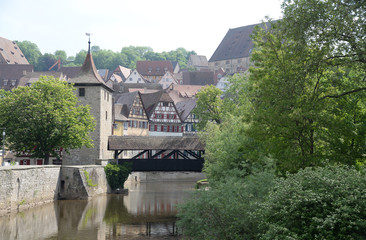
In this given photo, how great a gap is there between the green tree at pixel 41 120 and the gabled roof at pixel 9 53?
58716 millimetres

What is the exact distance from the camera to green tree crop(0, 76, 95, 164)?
35750mm

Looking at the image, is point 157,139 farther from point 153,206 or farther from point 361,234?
point 361,234

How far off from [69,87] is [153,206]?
11.6 m

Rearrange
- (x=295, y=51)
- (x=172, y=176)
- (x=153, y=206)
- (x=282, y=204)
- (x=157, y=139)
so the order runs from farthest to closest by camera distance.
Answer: (x=172, y=176) < (x=157, y=139) < (x=153, y=206) < (x=295, y=51) < (x=282, y=204)

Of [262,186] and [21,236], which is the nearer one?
[262,186]

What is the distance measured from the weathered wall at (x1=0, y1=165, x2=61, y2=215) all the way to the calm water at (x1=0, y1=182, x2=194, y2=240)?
1.92 feet

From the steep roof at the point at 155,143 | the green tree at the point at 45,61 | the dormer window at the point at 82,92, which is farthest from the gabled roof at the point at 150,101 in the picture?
the green tree at the point at 45,61

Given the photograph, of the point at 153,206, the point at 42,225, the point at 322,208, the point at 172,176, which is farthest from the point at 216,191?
the point at 172,176

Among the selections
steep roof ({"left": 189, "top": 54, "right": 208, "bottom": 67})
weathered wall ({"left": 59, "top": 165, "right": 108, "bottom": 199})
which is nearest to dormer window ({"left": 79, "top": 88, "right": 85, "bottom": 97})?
weathered wall ({"left": 59, "top": 165, "right": 108, "bottom": 199})

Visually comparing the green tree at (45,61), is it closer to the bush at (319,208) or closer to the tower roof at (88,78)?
the tower roof at (88,78)

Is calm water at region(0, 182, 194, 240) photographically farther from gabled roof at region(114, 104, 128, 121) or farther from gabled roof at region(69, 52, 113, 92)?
gabled roof at region(114, 104, 128, 121)

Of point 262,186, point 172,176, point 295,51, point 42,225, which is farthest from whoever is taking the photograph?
point 172,176

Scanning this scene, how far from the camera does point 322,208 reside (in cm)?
1059

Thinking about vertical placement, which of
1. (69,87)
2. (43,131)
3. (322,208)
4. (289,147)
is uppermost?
(69,87)
